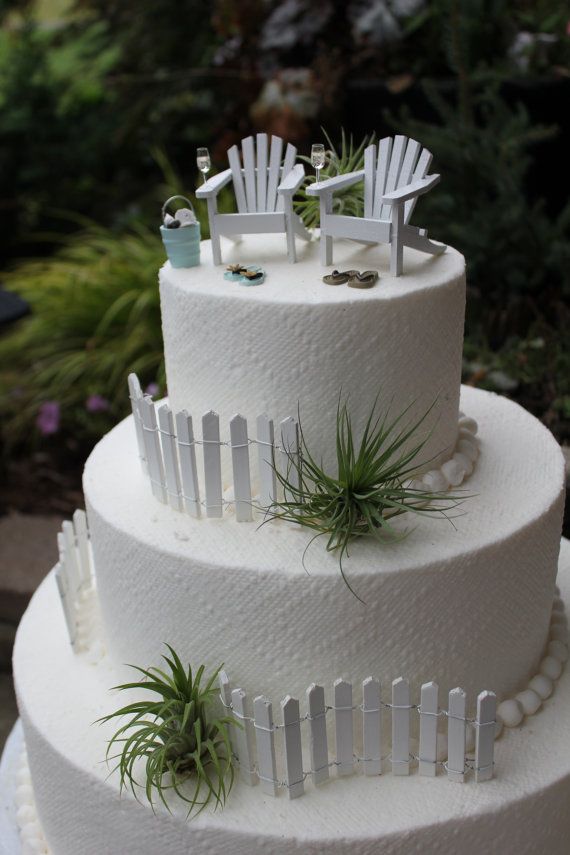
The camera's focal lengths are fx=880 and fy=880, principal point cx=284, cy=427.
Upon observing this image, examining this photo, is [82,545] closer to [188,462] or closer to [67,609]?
[67,609]

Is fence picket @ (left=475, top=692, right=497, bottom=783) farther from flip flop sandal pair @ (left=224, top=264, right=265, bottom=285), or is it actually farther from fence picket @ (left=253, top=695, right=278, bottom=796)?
flip flop sandal pair @ (left=224, top=264, right=265, bottom=285)

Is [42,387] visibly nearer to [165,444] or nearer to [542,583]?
[165,444]

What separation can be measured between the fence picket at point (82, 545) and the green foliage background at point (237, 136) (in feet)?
3.32

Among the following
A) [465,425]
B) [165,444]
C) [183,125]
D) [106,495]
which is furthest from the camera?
[183,125]

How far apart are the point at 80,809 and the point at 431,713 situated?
778 millimetres

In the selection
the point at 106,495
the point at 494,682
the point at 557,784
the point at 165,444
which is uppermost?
the point at 165,444

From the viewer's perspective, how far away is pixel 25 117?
232 inches

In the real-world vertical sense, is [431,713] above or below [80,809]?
above

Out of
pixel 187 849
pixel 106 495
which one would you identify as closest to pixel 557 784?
pixel 187 849

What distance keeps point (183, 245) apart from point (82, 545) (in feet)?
3.05

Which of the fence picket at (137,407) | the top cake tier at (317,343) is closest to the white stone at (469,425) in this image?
the top cake tier at (317,343)

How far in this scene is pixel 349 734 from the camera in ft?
5.63

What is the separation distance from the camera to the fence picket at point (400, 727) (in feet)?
5.52

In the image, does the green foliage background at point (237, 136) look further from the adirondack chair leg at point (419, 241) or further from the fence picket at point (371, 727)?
the fence picket at point (371, 727)
